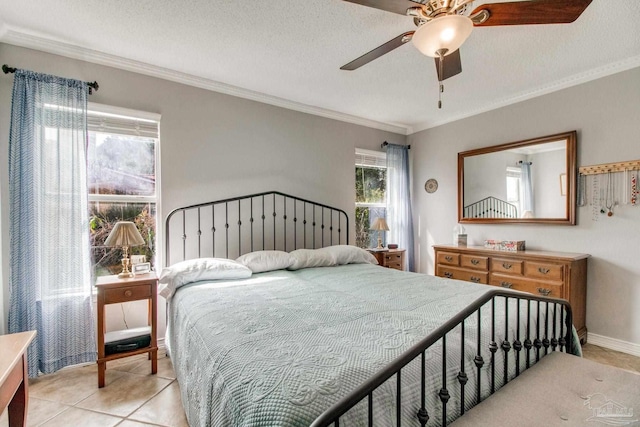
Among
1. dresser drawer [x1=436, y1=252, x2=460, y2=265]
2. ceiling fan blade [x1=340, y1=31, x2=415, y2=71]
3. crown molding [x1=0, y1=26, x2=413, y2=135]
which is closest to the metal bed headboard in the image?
crown molding [x1=0, y1=26, x2=413, y2=135]

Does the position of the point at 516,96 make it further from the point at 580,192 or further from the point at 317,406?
the point at 317,406

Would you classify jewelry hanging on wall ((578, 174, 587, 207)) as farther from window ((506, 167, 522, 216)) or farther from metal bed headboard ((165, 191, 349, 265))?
metal bed headboard ((165, 191, 349, 265))

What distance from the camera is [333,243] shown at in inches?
156

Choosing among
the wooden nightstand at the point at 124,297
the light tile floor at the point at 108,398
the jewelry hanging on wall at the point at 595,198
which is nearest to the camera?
the light tile floor at the point at 108,398

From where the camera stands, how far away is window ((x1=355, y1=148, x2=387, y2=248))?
433 centimetres

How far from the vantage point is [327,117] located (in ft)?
12.9

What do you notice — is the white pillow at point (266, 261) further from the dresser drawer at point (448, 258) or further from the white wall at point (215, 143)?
the dresser drawer at point (448, 258)

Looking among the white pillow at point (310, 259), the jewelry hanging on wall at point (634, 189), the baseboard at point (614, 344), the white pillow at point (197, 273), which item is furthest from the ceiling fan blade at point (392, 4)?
the baseboard at point (614, 344)

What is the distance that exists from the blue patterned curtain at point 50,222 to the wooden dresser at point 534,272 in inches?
147

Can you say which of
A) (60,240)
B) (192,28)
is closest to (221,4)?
(192,28)

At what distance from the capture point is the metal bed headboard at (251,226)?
296cm

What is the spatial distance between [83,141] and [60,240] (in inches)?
31.4

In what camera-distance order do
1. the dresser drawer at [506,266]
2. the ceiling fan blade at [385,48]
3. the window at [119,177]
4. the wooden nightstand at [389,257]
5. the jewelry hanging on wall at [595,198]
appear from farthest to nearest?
the wooden nightstand at [389,257] < the dresser drawer at [506,266] < the jewelry hanging on wall at [595,198] < the window at [119,177] < the ceiling fan blade at [385,48]

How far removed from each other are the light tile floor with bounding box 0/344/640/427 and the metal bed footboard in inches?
58.7
